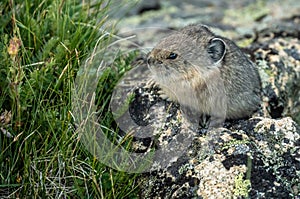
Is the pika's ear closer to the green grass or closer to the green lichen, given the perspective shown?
the green grass

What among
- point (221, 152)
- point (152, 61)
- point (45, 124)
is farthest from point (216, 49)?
point (45, 124)

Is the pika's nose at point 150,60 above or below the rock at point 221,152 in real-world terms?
above

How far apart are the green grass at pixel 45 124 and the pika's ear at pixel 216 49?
107 cm

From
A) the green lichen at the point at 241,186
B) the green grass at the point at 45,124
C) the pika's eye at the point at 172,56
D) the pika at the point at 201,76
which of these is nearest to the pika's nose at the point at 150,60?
the pika at the point at 201,76

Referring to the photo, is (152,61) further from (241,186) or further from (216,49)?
(241,186)

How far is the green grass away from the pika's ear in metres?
1.07

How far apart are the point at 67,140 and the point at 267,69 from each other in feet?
8.30

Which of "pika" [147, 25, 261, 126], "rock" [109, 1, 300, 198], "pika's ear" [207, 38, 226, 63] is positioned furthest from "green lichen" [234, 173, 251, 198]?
"pika's ear" [207, 38, 226, 63]

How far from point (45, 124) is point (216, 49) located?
1759mm

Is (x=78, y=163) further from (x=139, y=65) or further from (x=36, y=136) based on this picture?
(x=139, y=65)

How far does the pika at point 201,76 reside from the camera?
525 cm

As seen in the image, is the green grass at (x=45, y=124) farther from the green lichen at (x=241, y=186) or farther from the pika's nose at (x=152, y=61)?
the green lichen at (x=241, y=186)

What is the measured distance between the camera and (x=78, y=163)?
471 centimetres

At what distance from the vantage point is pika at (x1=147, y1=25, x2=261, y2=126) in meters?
5.25
